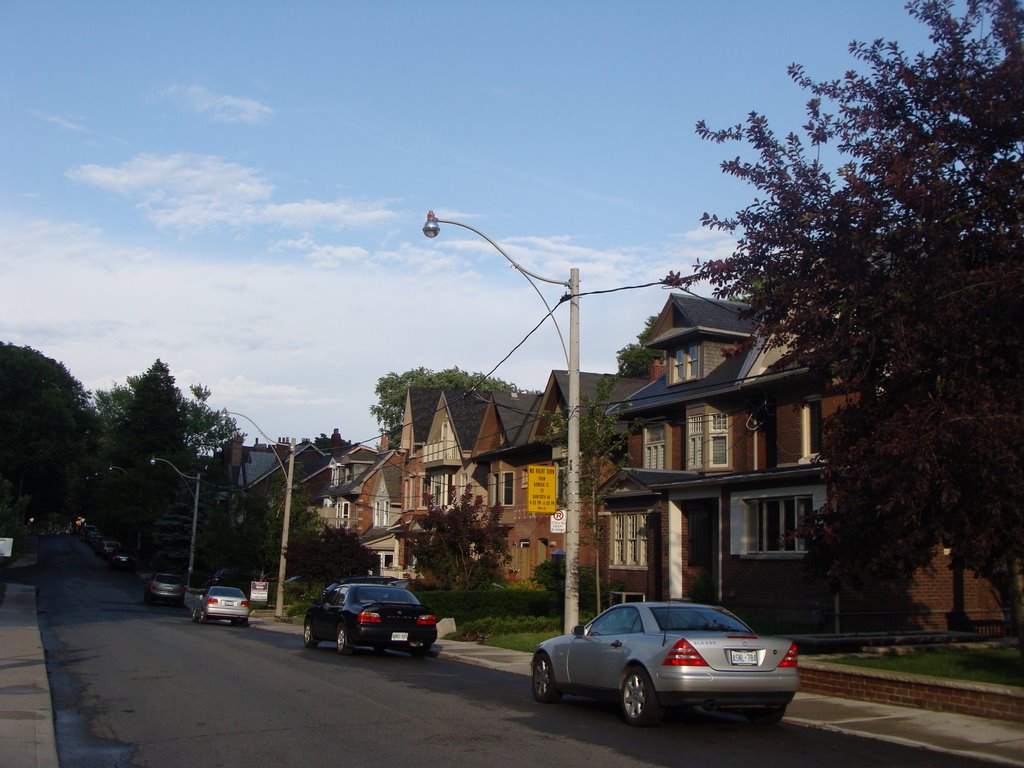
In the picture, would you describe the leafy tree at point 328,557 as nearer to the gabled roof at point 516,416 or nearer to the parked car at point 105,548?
the gabled roof at point 516,416

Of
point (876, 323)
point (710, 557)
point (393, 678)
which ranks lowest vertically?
point (393, 678)

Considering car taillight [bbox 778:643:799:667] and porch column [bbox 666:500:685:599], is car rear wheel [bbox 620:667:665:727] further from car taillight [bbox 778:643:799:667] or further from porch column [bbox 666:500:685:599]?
porch column [bbox 666:500:685:599]

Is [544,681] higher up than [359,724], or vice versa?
[544,681]

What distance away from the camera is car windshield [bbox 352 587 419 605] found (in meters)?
21.9

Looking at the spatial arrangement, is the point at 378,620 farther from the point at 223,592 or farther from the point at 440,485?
the point at 440,485

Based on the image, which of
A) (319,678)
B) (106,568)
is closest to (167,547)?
(106,568)

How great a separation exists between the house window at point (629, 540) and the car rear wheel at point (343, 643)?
15241 millimetres

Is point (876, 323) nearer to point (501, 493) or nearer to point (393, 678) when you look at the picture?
point (393, 678)

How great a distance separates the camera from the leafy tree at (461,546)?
33.9 meters

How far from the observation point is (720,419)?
103ft

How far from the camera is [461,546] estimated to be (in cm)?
3412

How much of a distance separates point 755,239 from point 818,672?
20.0 ft

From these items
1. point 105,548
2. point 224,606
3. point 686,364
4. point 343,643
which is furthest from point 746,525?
point 105,548

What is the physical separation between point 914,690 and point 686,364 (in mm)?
21174
